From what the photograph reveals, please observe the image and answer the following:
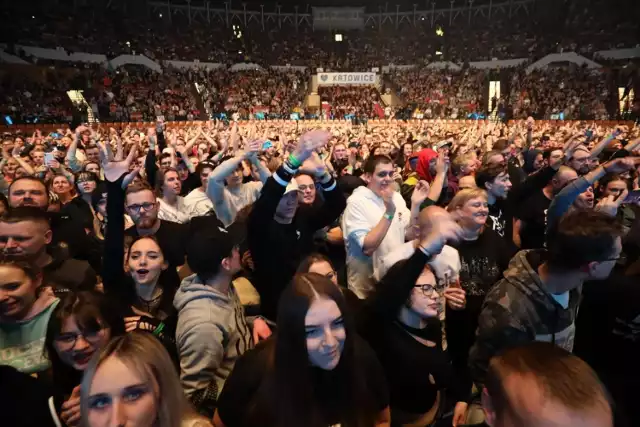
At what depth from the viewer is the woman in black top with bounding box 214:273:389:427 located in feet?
5.55

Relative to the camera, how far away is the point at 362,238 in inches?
138

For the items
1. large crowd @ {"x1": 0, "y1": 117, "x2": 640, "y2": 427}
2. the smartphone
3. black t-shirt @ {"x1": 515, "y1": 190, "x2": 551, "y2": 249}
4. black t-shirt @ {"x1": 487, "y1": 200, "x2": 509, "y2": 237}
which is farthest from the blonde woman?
the smartphone

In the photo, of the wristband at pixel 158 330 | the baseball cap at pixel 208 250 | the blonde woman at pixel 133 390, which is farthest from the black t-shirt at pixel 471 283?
the blonde woman at pixel 133 390

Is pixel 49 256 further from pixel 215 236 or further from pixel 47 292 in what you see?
pixel 215 236

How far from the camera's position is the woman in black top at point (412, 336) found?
7.59 feet

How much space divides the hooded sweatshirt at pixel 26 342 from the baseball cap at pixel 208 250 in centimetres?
73

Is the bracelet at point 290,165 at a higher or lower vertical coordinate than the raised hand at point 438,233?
higher

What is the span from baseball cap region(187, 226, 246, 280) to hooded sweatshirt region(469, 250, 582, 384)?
139 cm

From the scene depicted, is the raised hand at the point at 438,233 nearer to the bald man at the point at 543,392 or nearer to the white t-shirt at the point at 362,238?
the bald man at the point at 543,392

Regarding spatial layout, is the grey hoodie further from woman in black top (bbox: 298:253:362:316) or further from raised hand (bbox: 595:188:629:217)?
raised hand (bbox: 595:188:629:217)

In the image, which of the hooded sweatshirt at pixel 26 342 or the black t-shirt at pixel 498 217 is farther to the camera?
the black t-shirt at pixel 498 217

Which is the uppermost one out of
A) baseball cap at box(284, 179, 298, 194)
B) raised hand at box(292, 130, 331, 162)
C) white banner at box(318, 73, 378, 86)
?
white banner at box(318, 73, 378, 86)

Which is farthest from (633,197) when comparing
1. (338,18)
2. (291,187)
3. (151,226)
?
(338,18)

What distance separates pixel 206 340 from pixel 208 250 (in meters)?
0.48
